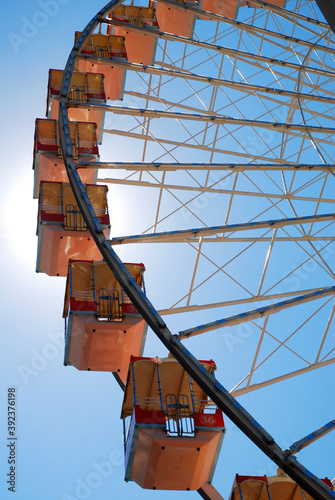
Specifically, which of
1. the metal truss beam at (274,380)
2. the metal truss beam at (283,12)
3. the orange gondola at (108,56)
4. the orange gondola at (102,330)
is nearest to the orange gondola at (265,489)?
the metal truss beam at (274,380)

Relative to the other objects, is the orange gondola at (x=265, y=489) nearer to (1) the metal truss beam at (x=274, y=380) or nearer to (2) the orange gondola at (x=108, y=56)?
(1) the metal truss beam at (x=274, y=380)

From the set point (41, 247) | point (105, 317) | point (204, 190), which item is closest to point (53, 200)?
point (41, 247)

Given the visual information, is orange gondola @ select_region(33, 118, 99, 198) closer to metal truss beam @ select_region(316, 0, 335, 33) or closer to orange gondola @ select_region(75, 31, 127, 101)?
orange gondola @ select_region(75, 31, 127, 101)

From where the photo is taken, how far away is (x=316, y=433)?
11211 mm

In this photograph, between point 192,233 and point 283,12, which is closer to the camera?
point 192,233

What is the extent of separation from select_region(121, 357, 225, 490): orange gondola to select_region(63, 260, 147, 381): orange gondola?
1.12 m

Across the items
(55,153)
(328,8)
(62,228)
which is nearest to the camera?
(328,8)

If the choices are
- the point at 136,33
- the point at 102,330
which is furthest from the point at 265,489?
the point at 136,33

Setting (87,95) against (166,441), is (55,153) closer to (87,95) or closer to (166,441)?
(87,95)

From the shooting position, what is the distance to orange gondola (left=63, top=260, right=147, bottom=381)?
1414 centimetres

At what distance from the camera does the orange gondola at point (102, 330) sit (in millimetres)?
14141

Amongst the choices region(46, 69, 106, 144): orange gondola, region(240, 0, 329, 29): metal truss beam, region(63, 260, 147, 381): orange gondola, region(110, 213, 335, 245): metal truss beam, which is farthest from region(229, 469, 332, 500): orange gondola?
region(240, 0, 329, 29): metal truss beam

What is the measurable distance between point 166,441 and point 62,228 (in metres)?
6.50

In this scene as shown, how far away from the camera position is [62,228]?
16828 mm
